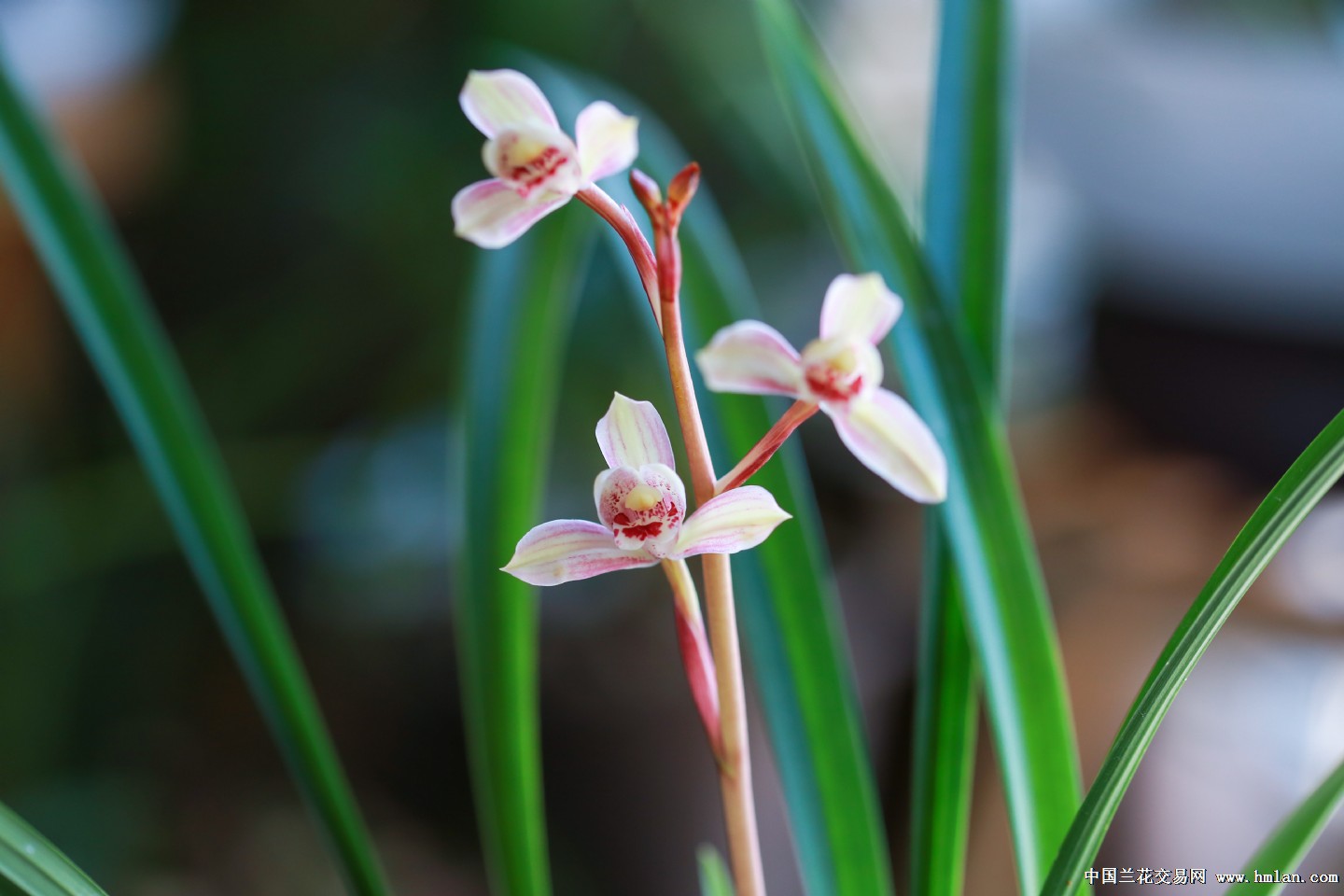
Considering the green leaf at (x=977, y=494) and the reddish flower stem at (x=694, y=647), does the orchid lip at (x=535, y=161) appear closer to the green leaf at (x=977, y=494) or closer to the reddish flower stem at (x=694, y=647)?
the reddish flower stem at (x=694, y=647)

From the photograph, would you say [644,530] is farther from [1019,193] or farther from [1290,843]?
[1019,193]

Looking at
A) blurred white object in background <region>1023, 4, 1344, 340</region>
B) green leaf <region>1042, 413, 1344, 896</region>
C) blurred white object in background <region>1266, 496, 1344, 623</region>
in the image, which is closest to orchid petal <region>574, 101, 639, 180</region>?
green leaf <region>1042, 413, 1344, 896</region>

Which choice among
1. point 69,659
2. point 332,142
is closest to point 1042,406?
point 332,142

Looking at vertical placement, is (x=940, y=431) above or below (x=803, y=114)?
below

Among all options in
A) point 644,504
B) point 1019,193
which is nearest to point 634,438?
point 644,504

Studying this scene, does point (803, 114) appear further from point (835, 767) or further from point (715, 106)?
point (715, 106)
